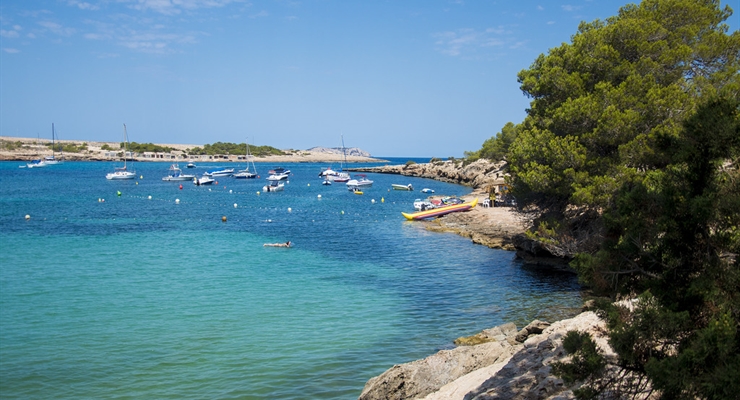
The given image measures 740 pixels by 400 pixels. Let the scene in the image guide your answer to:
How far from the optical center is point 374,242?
35750 mm

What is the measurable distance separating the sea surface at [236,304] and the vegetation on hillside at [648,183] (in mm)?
5092

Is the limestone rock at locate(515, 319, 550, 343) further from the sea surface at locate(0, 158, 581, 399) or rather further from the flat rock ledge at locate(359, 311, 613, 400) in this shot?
the sea surface at locate(0, 158, 581, 399)

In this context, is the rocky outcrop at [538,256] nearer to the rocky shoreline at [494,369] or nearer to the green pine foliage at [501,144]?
the rocky shoreline at [494,369]

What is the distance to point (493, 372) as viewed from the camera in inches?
427

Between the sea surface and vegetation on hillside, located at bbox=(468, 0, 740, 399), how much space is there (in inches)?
200

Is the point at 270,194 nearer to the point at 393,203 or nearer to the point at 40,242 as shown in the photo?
the point at 393,203

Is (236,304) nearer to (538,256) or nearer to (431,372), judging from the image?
(431,372)

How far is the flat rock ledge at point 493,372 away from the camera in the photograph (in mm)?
9531

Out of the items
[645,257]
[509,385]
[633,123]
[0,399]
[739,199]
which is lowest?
[0,399]

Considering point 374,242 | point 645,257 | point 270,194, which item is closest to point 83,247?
point 374,242

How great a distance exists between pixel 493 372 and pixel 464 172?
3328 inches

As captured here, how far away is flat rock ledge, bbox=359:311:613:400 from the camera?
953 centimetres

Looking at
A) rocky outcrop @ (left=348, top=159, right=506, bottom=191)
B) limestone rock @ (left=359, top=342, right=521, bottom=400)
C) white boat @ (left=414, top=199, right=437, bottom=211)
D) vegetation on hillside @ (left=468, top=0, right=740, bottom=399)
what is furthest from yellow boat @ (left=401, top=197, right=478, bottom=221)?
limestone rock @ (left=359, top=342, right=521, bottom=400)

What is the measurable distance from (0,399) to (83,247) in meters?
20.6
